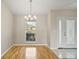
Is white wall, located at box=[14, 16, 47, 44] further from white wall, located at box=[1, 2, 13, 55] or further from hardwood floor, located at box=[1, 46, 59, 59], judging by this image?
hardwood floor, located at box=[1, 46, 59, 59]

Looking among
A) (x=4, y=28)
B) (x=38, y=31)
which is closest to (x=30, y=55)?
(x=4, y=28)

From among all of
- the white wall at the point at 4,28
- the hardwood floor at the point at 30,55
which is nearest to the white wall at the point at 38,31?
the white wall at the point at 4,28

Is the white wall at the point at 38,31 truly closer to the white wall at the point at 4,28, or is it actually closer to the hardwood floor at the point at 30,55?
the white wall at the point at 4,28

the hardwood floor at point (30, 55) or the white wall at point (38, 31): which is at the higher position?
the white wall at point (38, 31)

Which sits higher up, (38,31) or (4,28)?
(4,28)

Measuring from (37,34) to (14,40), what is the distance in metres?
2.09

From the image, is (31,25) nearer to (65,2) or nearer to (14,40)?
(14,40)

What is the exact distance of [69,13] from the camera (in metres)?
9.88

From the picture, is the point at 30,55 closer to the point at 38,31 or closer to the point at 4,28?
the point at 4,28

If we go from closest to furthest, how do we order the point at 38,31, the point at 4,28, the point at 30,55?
the point at 30,55
the point at 4,28
the point at 38,31

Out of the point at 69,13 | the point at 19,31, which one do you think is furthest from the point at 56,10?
the point at 19,31

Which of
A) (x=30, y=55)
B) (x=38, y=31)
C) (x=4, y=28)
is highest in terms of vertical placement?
(x=4, y=28)

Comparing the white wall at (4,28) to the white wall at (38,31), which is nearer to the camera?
the white wall at (4,28)

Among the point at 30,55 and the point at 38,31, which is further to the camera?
the point at 38,31
